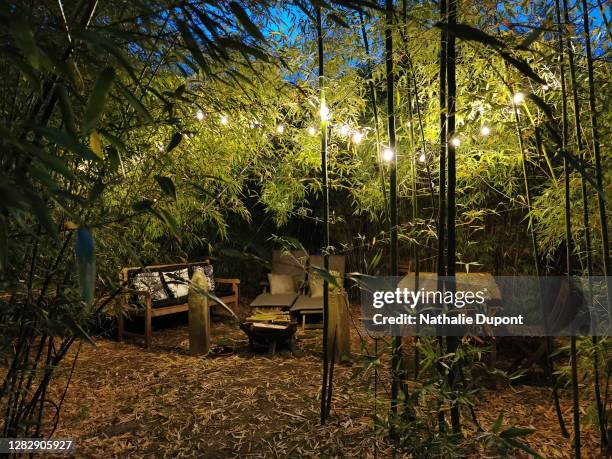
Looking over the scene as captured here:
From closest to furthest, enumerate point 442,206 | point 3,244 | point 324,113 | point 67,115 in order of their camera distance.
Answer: point 3,244
point 67,115
point 442,206
point 324,113

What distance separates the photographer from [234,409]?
9.48ft

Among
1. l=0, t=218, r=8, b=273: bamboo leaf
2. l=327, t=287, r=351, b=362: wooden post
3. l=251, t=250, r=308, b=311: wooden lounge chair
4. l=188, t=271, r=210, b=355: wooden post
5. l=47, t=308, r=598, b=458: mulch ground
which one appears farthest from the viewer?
l=251, t=250, r=308, b=311: wooden lounge chair

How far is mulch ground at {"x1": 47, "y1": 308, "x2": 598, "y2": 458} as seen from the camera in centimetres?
239

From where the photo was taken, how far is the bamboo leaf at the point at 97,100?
726mm

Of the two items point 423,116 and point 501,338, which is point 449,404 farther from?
point 501,338

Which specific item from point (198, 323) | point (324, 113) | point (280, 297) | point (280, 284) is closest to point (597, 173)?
point (324, 113)

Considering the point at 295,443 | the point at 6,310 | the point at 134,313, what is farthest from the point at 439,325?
the point at 134,313

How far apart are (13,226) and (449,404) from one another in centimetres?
175

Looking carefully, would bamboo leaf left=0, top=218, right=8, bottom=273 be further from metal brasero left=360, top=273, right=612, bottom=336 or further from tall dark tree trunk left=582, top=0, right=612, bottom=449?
metal brasero left=360, top=273, right=612, bottom=336

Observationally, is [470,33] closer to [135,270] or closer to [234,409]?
[135,270]

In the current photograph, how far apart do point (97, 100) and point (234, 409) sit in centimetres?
260

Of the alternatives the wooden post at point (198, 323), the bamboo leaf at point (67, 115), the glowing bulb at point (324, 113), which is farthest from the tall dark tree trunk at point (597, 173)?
the wooden post at point (198, 323)

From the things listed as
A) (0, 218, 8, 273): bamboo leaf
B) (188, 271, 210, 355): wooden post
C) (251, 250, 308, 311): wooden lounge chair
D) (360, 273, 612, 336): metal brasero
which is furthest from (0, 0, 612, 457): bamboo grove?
(251, 250, 308, 311): wooden lounge chair

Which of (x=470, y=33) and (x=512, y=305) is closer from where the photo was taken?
(x=470, y=33)
